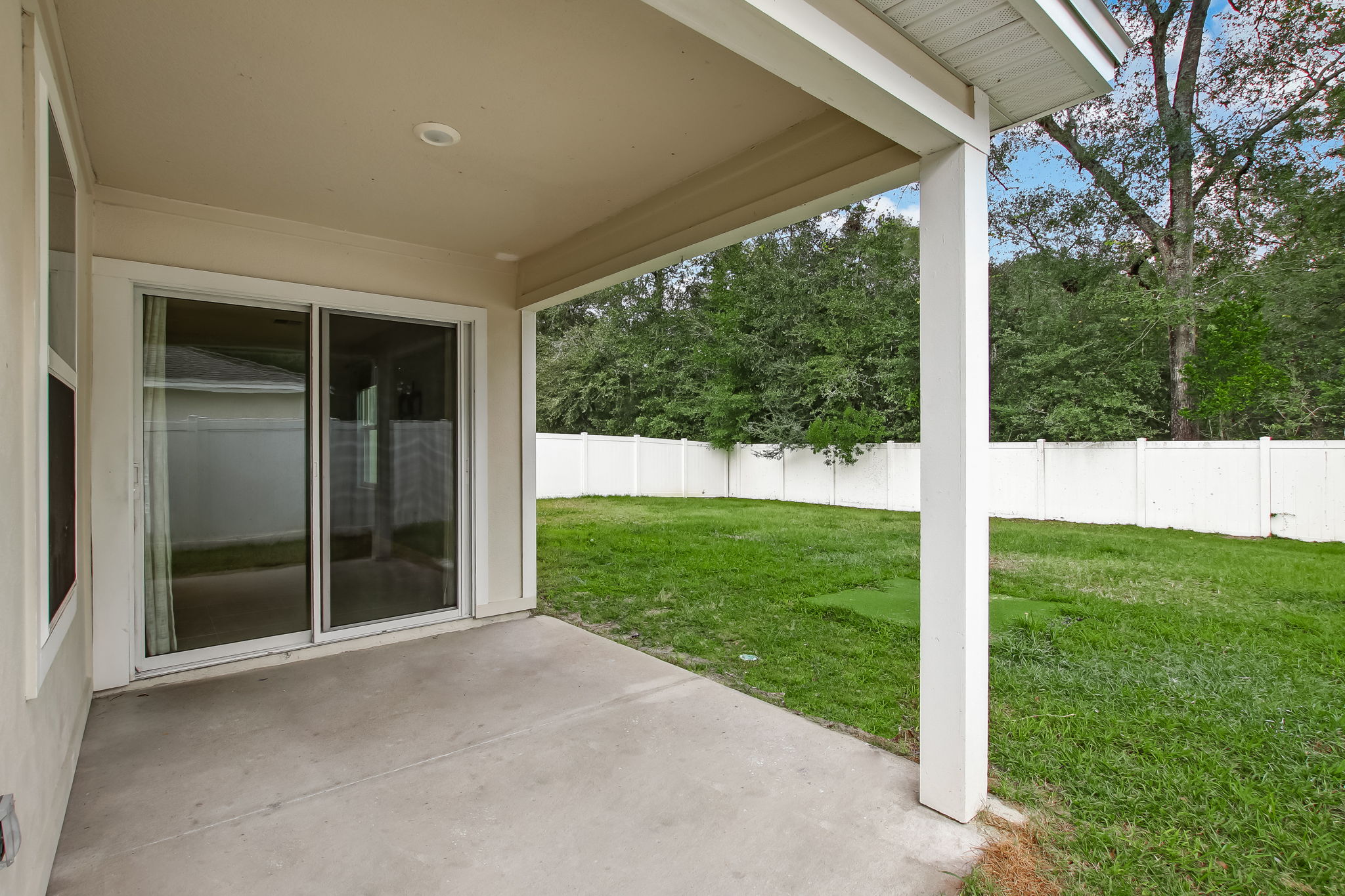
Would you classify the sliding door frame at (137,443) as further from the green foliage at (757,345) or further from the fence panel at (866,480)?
the green foliage at (757,345)

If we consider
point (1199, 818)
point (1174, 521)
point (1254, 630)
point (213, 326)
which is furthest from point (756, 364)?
point (1199, 818)

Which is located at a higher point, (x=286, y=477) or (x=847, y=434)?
(x=847, y=434)

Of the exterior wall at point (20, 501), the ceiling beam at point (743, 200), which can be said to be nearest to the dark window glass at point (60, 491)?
the exterior wall at point (20, 501)

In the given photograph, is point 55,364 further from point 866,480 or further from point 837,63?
point 866,480

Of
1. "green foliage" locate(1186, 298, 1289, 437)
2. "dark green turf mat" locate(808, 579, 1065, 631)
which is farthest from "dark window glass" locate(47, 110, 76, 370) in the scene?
"green foliage" locate(1186, 298, 1289, 437)

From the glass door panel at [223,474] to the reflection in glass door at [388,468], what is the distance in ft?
0.53

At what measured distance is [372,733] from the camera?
2650 mm

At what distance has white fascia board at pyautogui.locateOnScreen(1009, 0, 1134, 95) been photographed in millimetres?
1729

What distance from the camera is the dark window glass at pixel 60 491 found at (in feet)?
6.03

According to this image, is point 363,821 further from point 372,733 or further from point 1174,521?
point 1174,521

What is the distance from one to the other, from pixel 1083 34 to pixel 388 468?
3.75 m

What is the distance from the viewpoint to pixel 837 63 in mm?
1668

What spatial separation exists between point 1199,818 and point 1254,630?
8.98 ft

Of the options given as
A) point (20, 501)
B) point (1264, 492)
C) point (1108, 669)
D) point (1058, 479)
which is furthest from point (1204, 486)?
point (20, 501)
